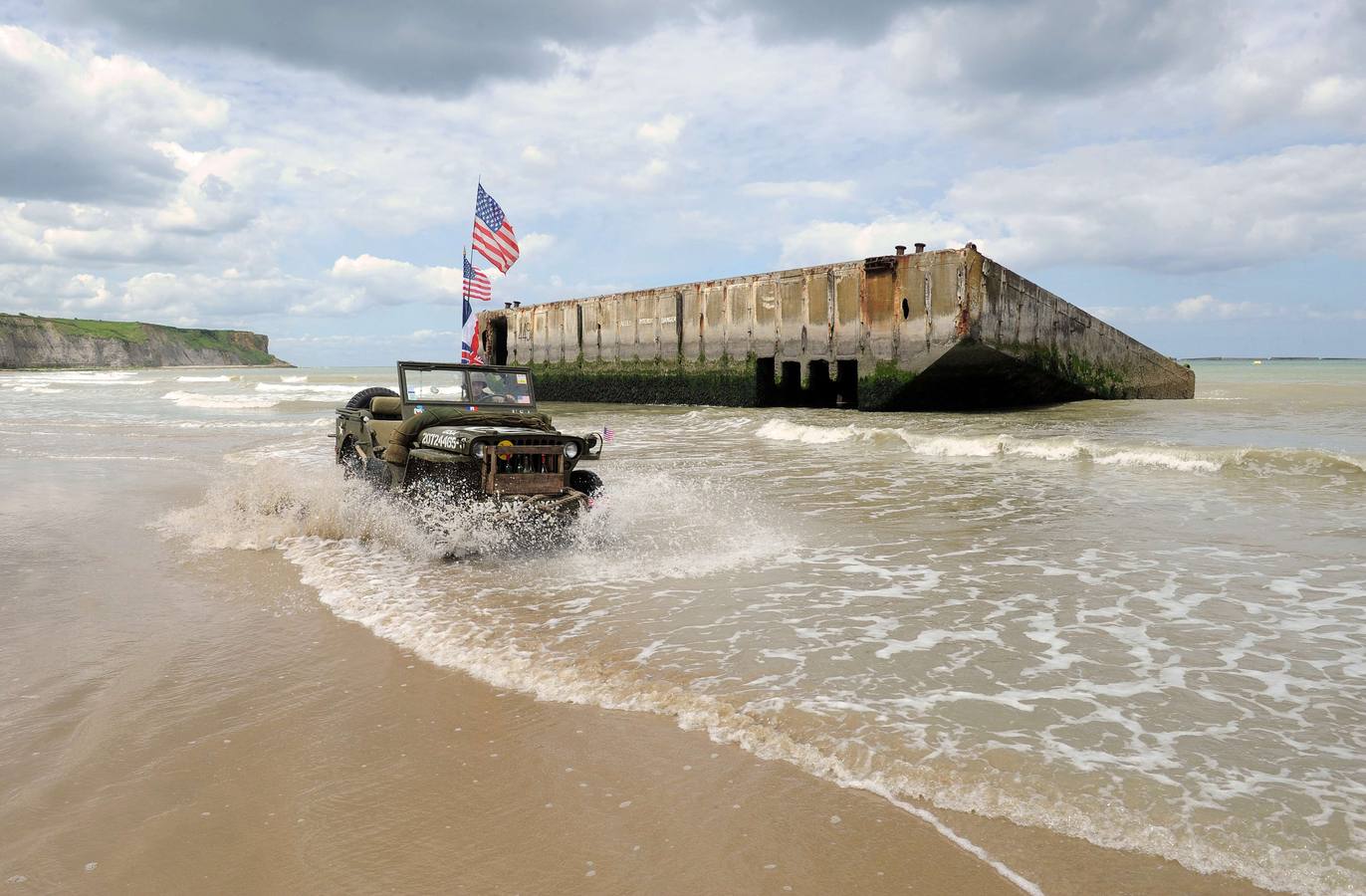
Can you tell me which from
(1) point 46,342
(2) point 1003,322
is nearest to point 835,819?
(2) point 1003,322

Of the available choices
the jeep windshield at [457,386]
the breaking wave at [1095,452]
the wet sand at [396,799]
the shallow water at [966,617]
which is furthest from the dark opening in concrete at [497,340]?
the wet sand at [396,799]

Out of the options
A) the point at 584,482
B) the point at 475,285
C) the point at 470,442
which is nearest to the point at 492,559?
the point at 470,442

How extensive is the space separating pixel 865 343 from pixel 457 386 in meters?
14.1

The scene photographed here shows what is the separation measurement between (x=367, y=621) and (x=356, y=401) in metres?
5.42

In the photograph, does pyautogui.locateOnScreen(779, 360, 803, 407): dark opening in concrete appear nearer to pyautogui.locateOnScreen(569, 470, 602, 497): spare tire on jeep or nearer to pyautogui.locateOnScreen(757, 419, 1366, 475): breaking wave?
pyautogui.locateOnScreen(757, 419, 1366, 475): breaking wave

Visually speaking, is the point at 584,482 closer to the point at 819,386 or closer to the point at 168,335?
the point at 819,386

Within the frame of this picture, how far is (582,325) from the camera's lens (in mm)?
29891

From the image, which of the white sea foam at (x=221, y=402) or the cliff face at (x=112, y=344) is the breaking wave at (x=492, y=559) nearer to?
the white sea foam at (x=221, y=402)

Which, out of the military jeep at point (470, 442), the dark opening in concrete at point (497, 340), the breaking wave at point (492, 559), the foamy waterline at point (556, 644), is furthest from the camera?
the dark opening in concrete at point (497, 340)

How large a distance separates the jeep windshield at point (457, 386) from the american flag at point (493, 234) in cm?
1273

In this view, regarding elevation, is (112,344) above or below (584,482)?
above

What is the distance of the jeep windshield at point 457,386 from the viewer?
8633 millimetres

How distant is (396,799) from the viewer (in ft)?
10.2

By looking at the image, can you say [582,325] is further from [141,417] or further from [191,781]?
[191,781]
